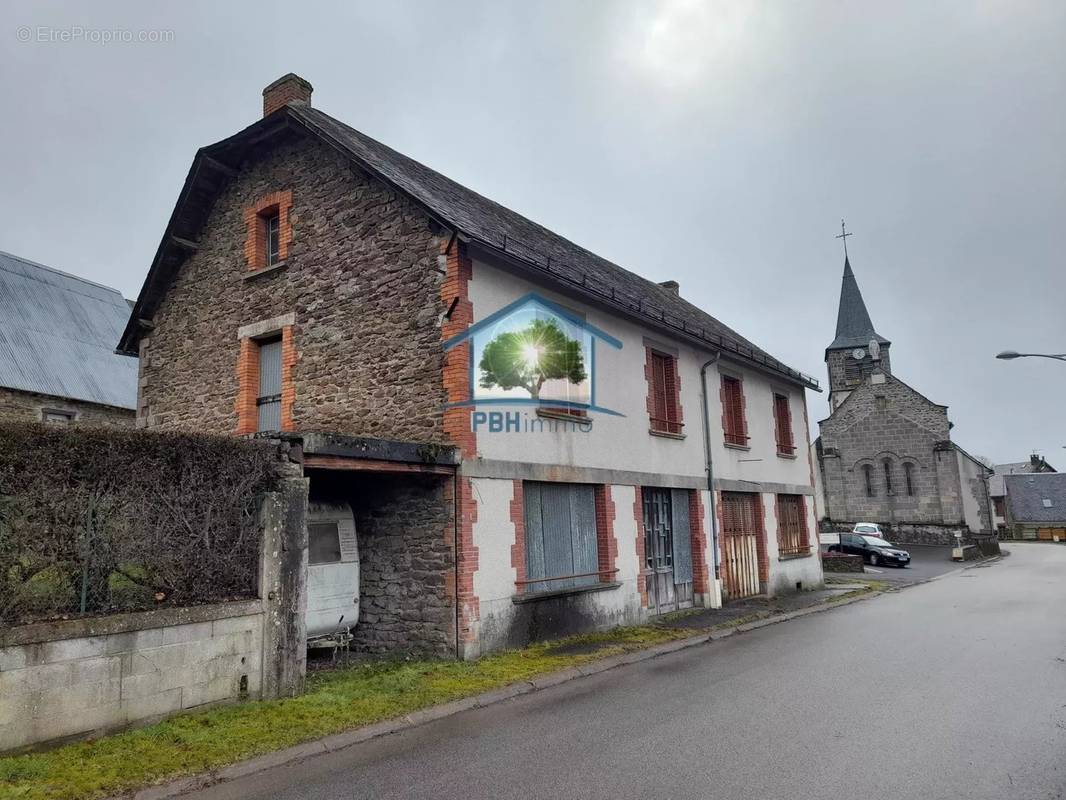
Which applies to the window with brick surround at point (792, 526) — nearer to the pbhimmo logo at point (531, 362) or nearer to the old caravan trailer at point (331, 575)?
the pbhimmo logo at point (531, 362)

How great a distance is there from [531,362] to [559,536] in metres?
Answer: 2.76

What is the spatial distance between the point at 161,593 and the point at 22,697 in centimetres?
129

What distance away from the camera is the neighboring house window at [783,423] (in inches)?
757

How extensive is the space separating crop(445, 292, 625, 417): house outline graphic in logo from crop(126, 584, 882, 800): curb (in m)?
3.69

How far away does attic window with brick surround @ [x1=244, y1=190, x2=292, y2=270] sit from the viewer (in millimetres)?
12562

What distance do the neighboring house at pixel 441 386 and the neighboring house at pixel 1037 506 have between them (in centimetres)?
6219

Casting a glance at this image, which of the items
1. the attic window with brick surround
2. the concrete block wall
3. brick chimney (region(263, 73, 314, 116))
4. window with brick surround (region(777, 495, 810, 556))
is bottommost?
the concrete block wall

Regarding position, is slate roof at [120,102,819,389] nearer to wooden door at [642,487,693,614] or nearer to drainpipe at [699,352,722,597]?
drainpipe at [699,352,722,597]

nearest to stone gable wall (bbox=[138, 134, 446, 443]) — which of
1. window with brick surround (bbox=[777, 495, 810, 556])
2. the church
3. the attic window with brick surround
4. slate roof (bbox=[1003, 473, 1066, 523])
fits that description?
the attic window with brick surround

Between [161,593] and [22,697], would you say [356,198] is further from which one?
[22,697]

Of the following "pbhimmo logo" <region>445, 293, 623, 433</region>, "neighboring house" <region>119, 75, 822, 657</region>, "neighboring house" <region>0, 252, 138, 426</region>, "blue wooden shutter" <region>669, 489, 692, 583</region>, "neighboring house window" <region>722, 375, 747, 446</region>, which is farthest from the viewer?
"neighboring house" <region>0, 252, 138, 426</region>

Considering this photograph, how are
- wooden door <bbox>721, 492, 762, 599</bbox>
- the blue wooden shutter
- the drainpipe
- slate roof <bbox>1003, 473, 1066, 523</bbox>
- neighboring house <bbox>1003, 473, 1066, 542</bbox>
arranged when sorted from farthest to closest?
slate roof <bbox>1003, 473, 1066, 523</bbox>, neighboring house <bbox>1003, 473, 1066, 542</bbox>, wooden door <bbox>721, 492, 762, 599</bbox>, the drainpipe, the blue wooden shutter

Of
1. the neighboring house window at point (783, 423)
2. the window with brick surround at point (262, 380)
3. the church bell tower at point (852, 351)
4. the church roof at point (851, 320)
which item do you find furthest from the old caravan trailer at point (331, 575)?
the church roof at point (851, 320)

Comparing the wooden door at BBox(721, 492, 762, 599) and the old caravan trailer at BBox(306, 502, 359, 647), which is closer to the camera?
the old caravan trailer at BBox(306, 502, 359, 647)
